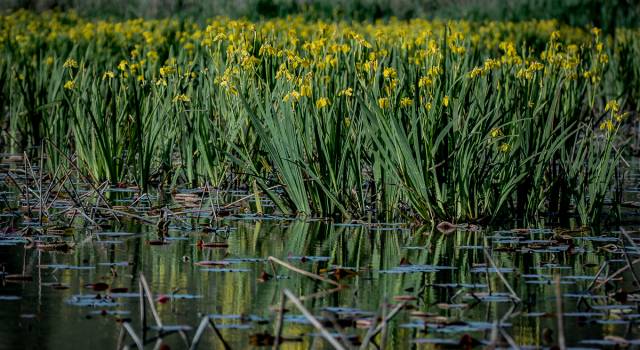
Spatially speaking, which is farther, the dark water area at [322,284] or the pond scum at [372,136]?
the pond scum at [372,136]

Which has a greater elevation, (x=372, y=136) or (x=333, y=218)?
(x=372, y=136)

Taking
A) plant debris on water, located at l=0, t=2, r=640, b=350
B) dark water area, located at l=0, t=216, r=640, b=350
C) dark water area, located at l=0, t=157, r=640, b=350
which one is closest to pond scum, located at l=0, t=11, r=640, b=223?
plant debris on water, located at l=0, t=2, r=640, b=350

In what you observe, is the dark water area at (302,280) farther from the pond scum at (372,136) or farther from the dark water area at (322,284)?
the pond scum at (372,136)

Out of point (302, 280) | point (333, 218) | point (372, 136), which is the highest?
point (372, 136)

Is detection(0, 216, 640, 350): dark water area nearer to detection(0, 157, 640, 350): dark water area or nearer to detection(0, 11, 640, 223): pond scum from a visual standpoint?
detection(0, 157, 640, 350): dark water area

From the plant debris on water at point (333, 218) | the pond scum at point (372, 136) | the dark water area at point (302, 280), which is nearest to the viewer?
the dark water area at point (302, 280)

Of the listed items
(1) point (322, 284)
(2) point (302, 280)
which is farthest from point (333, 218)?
(1) point (322, 284)

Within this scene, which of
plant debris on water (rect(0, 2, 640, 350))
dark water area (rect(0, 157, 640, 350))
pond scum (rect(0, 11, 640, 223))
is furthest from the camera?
pond scum (rect(0, 11, 640, 223))

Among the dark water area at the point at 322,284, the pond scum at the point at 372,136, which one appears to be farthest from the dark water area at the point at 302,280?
the pond scum at the point at 372,136

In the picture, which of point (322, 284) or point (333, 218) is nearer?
point (322, 284)

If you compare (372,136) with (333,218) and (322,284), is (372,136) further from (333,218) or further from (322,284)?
(322,284)

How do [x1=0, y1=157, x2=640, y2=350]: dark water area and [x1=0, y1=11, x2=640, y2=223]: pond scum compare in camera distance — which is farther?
[x1=0, y1=11, x2=640, y2=223]: pond scum

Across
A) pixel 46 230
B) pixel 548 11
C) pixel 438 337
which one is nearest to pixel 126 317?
pixel 438 337

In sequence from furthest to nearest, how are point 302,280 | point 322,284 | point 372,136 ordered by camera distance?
point 372,136 → point 302,280 → point 322,284
